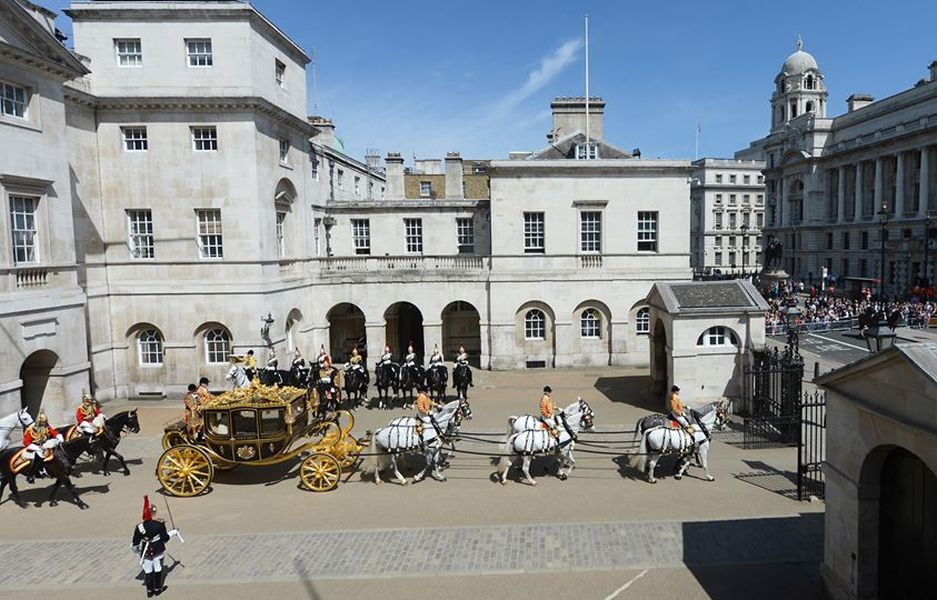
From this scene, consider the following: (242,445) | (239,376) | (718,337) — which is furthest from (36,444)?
(718,337)

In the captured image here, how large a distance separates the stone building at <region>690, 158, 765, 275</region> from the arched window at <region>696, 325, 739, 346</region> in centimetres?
7037

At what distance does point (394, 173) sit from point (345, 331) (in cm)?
978

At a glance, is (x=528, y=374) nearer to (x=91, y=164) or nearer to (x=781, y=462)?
(x=781, y=462)

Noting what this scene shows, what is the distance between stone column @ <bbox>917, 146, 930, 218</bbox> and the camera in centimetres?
5522

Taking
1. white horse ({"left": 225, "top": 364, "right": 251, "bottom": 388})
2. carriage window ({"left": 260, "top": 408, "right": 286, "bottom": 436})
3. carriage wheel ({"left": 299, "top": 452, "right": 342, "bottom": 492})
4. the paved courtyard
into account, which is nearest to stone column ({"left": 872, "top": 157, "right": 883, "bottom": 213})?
the paved courtyard

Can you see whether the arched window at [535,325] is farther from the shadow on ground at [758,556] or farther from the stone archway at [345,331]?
the shadow on ground at [758,556]

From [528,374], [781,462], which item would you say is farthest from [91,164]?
[781,462]

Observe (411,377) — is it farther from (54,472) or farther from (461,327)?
(461,327)

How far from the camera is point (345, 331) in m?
33.3

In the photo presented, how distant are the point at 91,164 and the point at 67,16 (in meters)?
5.79

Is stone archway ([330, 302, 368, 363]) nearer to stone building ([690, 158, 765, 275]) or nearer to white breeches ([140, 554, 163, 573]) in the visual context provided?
white breeches ([140, 554, 163, 573])

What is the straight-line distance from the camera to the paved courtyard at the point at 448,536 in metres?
9.46

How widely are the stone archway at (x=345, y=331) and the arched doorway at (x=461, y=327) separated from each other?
4.67m

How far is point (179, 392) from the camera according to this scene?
2447 centimetres
